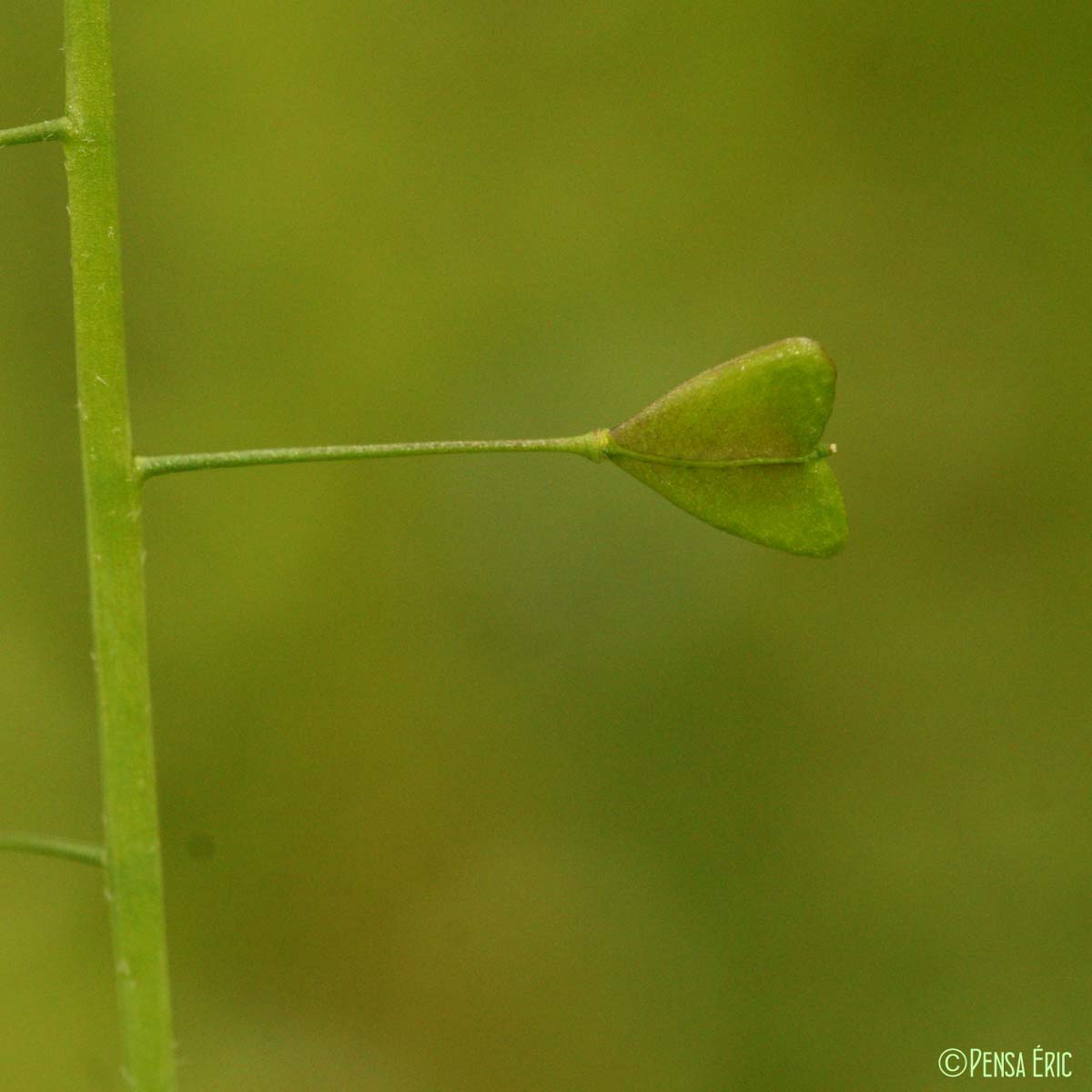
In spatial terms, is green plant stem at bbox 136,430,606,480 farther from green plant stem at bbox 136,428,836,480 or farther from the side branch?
the side branch

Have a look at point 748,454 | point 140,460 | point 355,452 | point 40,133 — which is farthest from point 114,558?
point 748,454

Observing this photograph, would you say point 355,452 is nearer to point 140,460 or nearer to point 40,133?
point 140,460

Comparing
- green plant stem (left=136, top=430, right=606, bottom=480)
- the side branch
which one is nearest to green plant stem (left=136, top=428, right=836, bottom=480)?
green plant stem (left=136, top=430, right=606, bottom=480)

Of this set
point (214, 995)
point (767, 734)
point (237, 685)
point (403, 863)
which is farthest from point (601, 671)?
point (214, 995)

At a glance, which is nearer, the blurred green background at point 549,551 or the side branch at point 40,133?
the side branch at point 40,133

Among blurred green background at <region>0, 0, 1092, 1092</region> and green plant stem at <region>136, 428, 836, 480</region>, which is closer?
green plant stem at <region>136, 428, 836, 480</region>

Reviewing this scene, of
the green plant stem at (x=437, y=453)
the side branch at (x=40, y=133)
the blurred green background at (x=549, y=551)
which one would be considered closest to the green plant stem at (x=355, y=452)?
the green plant stem at (x=437, y=453)

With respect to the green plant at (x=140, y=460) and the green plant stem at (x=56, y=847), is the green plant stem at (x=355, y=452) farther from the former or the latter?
the green plant stem at (x=56, y=847)
